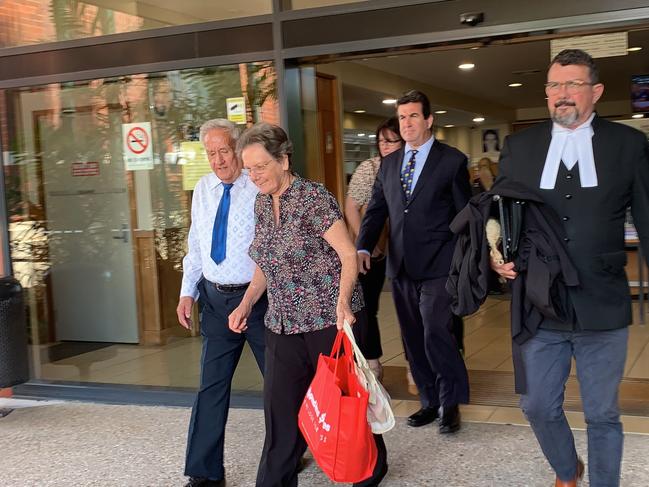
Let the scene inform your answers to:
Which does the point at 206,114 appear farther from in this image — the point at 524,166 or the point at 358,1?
the point at 524,166

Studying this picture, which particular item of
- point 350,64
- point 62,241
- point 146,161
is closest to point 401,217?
point 146,161

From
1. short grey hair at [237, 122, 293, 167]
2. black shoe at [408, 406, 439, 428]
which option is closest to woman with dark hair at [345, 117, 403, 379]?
black shoe at [408, 406, 439, 428]

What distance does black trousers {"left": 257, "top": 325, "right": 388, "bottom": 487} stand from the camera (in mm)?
3400

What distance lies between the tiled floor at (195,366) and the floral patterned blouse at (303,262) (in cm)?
180

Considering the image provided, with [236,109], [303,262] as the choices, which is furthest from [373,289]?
[303,262]

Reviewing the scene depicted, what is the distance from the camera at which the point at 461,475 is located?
3.83 meters

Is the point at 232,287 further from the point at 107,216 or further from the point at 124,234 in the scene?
the point at 107,216

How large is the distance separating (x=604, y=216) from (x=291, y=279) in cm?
128

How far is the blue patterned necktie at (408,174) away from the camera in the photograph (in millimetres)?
4551

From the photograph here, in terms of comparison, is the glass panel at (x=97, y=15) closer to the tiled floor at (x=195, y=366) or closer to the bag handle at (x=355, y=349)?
the tiled floor at (x=195, y=366)

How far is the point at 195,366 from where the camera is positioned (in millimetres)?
5594

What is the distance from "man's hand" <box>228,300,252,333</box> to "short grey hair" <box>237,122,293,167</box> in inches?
28.5

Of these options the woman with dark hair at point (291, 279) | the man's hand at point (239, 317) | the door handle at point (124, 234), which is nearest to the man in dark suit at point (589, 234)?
the woman with dark hair at point (291, 279)

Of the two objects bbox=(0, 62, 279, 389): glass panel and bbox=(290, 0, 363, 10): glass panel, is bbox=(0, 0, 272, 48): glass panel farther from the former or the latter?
bbox=(0, 62, 279, 389): glass panel
